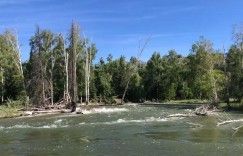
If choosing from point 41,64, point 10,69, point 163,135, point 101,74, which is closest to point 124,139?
point 163,135

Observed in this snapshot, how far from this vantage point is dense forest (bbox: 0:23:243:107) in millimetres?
54562

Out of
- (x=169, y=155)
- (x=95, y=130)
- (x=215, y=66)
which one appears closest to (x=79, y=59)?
(x=215, y=66)

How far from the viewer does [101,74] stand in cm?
7875

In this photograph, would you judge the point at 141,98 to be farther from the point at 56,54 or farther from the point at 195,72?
the point at 56,54

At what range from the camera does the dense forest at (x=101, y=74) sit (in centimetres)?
5456

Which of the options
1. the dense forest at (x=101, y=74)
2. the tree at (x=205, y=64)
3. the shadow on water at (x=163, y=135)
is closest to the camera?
the shadow on water at (x=163, y=135)

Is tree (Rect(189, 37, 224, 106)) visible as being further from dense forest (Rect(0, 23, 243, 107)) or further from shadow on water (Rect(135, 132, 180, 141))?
shadow on water (Rect(135, 132, 180, 141))

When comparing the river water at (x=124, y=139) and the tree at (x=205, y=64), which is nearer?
the river water at (x=124, y=139)

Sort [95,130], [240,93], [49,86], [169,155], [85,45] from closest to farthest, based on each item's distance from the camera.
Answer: [169,155] < [95,130] < [240,93] < [49,86] < [85,45]

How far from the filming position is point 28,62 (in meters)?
69.1

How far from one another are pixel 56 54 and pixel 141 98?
22379 mm

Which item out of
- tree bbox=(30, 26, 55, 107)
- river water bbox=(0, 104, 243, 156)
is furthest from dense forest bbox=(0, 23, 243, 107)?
river water bbox=(0, 104, 243, 156)

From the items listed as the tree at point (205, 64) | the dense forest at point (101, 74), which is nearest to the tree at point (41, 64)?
the dense forest at point (101, 74)

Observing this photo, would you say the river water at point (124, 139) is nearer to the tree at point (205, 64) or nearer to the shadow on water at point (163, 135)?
the shadow on water at point (163, 135)
